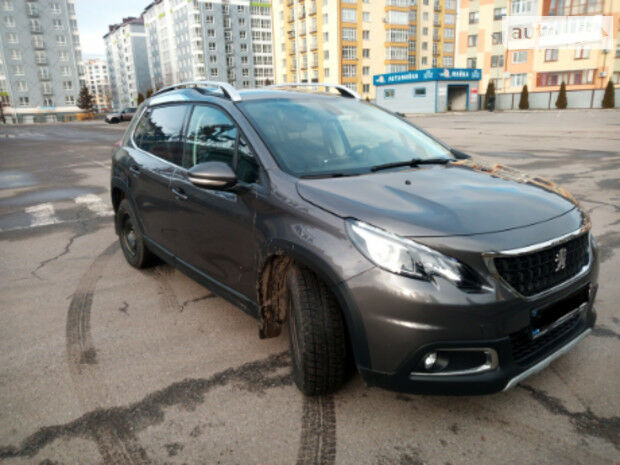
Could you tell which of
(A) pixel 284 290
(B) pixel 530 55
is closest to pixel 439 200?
(A) pixel 284 290

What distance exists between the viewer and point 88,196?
904 centimetres

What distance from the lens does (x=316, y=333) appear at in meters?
2.34

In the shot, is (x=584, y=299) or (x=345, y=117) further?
(x=345, y=117)

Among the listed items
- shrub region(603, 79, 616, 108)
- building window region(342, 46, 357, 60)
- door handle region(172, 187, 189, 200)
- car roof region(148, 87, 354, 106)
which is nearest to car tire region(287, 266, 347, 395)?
door handle region(172, 187, 189, 200)

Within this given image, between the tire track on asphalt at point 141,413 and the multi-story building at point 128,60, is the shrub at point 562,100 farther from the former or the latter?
the multi-story building at point 128,60

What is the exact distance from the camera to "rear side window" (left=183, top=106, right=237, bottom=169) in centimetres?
306

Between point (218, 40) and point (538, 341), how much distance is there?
10843 centimetres

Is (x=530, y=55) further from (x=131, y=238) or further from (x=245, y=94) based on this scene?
(x=245, y=94)

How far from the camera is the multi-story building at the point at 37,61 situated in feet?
292

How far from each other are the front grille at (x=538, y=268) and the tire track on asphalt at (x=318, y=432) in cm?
110

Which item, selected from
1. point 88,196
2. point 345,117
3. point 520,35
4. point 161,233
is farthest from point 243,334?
point 520,35

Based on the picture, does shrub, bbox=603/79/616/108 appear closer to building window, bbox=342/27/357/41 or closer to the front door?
building window, bbox=342/27/357/41

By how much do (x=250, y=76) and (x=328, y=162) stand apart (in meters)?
109

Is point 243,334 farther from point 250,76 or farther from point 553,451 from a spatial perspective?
point 250,76
